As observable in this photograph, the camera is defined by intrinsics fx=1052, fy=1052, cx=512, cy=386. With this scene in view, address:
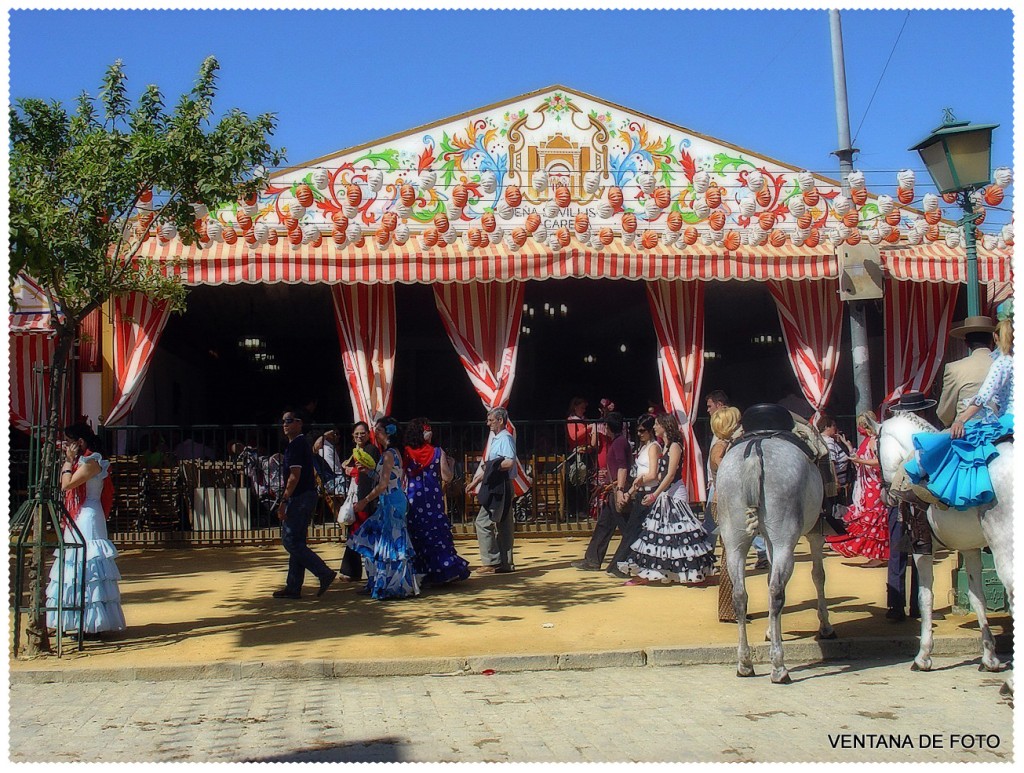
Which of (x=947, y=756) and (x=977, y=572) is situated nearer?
(x=947, y=756)

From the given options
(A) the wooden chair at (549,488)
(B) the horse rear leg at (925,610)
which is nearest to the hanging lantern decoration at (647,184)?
(A) the wooden chair at (549,488)

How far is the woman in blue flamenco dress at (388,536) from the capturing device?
9383 mm

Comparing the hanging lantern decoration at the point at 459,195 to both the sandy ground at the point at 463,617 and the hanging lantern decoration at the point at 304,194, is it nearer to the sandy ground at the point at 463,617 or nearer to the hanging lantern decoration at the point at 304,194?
the hanging lantern decoration at the point at 304,194

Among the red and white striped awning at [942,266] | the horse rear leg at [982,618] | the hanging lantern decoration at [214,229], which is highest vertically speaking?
the hanging lantern decoration at [214,229]

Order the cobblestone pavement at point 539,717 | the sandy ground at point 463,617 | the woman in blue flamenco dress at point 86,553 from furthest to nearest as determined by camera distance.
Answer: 1. the woman in blue flamenco dress at point 86,553
2. the sandy ground at point 463,617
3. the cobblestone pavement at point 539,717

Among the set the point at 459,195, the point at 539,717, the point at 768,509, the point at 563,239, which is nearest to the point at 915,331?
the point at 563,239

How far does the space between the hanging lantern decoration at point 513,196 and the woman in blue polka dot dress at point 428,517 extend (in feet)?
15.6

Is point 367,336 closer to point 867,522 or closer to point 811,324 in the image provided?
point 811,324

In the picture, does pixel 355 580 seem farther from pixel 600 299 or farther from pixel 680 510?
pixel 600 299

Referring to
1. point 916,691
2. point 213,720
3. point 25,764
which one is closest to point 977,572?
point 916,691

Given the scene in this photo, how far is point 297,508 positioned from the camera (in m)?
9.49

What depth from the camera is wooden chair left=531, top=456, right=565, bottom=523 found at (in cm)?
1480

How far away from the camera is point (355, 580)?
1063cm

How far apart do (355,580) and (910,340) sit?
905 centimetres
